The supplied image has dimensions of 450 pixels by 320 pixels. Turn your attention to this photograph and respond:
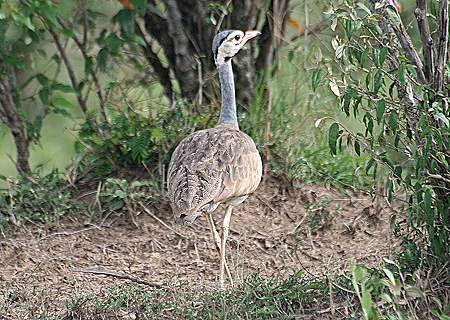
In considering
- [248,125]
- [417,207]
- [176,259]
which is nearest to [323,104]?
[248,125]

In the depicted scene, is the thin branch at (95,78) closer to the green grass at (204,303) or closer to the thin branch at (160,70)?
the thin branch at (160,70)

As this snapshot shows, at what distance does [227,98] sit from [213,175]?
0.85 meters

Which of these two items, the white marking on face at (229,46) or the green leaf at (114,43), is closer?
the white marking on face at (229,46)

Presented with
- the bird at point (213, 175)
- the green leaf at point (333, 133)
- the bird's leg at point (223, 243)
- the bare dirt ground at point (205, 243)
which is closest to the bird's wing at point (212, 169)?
the bird at point (213, 175)

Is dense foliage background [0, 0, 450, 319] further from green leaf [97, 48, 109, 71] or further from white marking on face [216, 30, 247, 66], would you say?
white marking on face [216, 30, 247, 66]

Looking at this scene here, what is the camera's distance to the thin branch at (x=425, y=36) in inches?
169

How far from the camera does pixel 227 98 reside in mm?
6020

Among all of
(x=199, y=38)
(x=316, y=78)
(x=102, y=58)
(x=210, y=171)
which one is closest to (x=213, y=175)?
(x=210, y=171)

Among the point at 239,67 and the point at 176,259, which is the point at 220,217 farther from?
the point at 239,67

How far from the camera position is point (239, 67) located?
6.80 m

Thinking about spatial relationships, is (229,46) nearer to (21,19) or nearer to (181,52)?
(181,52)

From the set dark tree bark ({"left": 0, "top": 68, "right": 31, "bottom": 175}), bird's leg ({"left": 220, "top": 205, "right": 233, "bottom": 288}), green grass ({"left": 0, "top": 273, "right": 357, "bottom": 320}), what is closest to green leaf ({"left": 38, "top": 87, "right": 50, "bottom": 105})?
dark tree bark ({"left": 0, "top": 68, "right": 31, "bottom": 175})

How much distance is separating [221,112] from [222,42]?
412 mm

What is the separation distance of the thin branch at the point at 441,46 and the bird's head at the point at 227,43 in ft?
6.10
